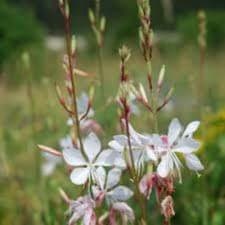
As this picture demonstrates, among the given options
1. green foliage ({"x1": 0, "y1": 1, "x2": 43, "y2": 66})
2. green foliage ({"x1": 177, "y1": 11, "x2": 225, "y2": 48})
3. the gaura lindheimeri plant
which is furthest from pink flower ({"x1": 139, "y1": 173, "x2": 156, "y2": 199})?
green foliage ({"x1": 177, "y1": 11, "x2": 225, "y2": 48})

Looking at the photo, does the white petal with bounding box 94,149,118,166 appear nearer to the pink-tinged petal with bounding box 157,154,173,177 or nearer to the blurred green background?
the pink-tinged petal with bounding box 157,154,173,177

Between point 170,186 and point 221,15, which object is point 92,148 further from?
point 221,15

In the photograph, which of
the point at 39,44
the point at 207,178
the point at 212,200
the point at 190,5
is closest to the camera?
the point at 212,200

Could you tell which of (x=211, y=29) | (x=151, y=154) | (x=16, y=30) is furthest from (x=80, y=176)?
(x=211, y=29)

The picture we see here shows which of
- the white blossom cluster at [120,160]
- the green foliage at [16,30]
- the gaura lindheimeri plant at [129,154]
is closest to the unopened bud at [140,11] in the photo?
the gaura lindheimeri plant at [129,154]

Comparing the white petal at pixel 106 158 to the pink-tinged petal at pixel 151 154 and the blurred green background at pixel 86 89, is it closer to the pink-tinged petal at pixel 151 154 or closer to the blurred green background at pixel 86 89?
the pink-tinged petal at pixel 151 154

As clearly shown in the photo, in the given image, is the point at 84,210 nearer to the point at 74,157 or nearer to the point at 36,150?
the point at 74,157

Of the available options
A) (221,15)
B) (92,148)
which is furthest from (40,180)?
(221,15)
